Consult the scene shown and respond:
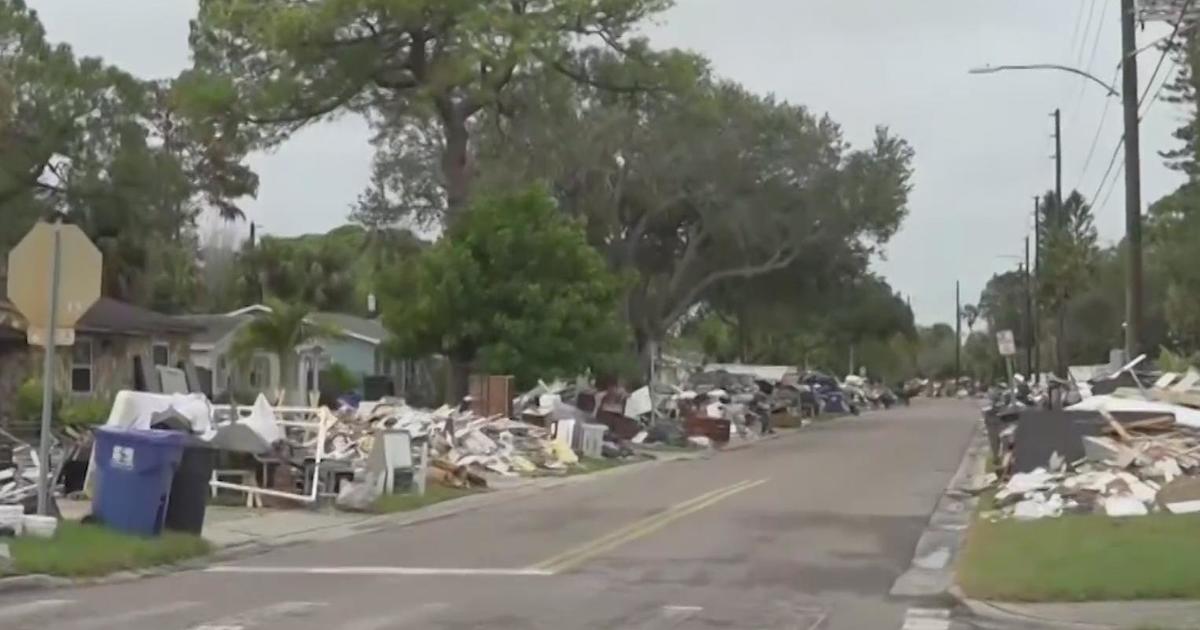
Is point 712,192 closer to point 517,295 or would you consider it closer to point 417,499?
point 517,295

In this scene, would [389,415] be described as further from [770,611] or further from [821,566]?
[770,611]

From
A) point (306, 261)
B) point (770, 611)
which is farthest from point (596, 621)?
point (306, 261)

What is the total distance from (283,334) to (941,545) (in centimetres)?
3155

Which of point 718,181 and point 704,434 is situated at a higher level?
point 718,181

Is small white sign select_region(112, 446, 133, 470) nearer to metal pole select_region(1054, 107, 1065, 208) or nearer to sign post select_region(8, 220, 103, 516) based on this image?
sign post select_region(8, 220, 103, 516)

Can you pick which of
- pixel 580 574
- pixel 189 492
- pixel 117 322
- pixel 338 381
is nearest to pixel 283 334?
pixel 117 322

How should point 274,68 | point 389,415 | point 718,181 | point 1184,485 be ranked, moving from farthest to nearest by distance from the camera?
1. point 718,181
2. point 274,68
3. point 389,415
4. point 1184,485

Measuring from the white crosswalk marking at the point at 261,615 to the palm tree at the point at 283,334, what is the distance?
3558 centimetres

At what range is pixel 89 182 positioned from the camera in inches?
2159

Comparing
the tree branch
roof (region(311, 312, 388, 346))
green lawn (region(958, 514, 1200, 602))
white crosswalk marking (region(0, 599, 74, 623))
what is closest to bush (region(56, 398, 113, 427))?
white crosswalk marking (region(0, 599, 74, 623))

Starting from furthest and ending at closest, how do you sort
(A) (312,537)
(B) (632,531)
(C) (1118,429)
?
(C) (1118,429) → (B) (632,531) → (A) (312,537)

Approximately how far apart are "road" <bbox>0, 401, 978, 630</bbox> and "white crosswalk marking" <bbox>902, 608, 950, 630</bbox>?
0.13 ft

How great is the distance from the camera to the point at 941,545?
22547 mm

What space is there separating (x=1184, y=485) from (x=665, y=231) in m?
51.5
